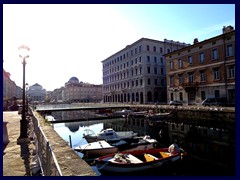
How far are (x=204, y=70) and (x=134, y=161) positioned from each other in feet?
89.0

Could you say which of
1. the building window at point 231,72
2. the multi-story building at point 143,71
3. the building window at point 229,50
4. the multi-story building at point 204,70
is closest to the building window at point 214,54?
the multi-story building at point 204,70

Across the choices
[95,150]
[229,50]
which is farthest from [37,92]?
[95,150]

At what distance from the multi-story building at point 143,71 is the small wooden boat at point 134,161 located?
3803 cm

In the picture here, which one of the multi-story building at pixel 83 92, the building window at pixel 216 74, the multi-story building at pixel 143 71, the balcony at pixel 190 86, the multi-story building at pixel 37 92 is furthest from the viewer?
the multi-story building at pixel 37 92

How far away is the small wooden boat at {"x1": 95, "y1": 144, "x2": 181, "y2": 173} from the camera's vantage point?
1012 cm

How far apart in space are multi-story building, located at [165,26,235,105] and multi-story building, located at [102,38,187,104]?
9.77 meters

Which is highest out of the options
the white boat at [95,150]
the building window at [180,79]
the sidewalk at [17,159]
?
the building window at [180,79]

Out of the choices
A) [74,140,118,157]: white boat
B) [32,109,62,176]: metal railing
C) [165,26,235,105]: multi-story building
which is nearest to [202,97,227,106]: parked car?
[165,26,235,105]: multi-story building

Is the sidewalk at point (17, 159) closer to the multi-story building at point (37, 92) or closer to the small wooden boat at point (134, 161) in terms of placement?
the small wooden boat at point (134, 161)

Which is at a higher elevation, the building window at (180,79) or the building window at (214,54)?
the building window at (214,54)

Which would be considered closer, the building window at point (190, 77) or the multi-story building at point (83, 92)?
the building window at point (190, 77)

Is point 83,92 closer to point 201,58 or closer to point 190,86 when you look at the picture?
point 190,86

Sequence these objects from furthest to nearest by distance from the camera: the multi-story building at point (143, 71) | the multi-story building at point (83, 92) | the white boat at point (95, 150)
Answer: the multi-story building at point (83, 92), the multi-story building at point (143, 71), the white boat at point (95, 150)

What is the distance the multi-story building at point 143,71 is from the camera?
50375mm
